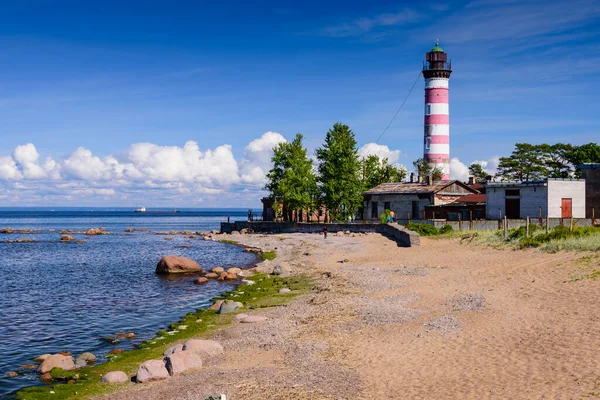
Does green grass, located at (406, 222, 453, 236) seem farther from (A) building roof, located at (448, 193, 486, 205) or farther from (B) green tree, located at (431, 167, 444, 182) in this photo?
(B) green tree, located at (431, 167, 444, 182)

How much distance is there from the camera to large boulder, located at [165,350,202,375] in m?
13.9

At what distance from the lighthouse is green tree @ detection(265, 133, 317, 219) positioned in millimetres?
15375

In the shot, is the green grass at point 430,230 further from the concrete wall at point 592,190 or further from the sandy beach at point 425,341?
the sandy beach at point 425,341

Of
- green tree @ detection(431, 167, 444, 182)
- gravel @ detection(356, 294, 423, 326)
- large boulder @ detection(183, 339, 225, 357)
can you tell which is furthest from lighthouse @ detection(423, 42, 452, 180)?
large boulder @ detection(183, 339, 225, 357)

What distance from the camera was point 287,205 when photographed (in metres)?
73.1

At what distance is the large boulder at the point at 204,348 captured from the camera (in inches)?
600

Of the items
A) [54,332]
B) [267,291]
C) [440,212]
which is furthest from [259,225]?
[54,332]

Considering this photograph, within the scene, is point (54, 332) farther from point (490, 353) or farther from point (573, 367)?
point (573, 367)

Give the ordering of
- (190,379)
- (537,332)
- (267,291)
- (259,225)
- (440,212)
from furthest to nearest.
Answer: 1. (259,225)
2. (440,212)
3. (267,291)
4. (537,332)
5. (190,379)

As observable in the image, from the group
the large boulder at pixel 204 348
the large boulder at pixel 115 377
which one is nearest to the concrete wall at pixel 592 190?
the large boulder at pixel 204 348

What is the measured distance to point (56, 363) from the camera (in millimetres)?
15680

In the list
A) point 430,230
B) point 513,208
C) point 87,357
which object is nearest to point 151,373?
point 87,357

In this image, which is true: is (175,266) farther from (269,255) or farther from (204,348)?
(204,348)

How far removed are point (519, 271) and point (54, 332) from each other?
62.6 feet
